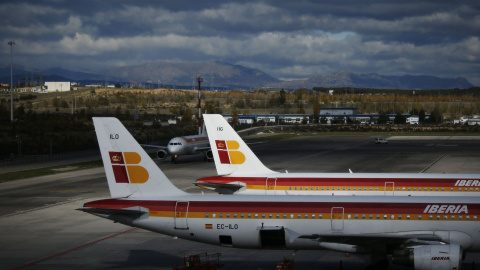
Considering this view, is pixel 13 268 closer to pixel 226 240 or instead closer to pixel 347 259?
pixel 226 240

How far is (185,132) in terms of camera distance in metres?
158

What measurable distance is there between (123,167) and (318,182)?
14.3m

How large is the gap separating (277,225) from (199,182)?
38.1ft

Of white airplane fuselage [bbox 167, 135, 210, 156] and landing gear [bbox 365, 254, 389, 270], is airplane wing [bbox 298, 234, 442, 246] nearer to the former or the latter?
landing gear [bbox 365, 254, 389, 270]

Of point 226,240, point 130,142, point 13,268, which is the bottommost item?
point 13,268

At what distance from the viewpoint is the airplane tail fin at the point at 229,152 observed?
1636 inches

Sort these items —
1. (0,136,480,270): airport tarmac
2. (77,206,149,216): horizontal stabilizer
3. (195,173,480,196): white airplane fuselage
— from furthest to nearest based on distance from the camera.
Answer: (195,173,480,196): white airplane fuselage < (0,136,480,270): airport tarmac < (77,206,149,216): horizontal stabilizer

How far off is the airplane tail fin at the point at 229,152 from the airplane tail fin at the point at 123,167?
12.3 meters

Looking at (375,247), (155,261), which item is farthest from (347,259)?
(155,261)

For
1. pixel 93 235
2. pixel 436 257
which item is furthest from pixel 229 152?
pixel 436 257

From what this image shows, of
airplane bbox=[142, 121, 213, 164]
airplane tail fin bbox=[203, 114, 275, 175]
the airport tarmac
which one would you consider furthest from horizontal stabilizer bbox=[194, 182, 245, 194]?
airplane bbox=[142, 121, 213, 164]

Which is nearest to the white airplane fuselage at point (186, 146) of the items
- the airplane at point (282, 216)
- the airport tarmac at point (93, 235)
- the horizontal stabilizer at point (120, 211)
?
the airport tarmac at point (93, 235)

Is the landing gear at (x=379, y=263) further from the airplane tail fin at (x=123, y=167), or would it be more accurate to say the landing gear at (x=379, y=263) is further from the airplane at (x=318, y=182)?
the airplane tail fin at (x=123, y=167)

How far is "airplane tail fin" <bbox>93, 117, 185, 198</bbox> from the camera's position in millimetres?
29750
